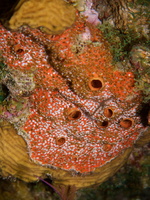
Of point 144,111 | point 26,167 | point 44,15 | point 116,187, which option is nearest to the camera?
point 44,15

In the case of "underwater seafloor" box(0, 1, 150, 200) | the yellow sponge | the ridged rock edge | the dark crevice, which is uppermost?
the yellow sponge

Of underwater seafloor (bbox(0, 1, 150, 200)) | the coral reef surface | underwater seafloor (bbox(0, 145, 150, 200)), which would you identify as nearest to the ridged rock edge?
the coral reef surface

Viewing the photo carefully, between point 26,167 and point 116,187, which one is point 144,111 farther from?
point 116,187

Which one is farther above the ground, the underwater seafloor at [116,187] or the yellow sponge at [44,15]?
the yellow sponge at [44,15]

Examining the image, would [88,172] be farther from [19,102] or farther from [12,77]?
[12,77]

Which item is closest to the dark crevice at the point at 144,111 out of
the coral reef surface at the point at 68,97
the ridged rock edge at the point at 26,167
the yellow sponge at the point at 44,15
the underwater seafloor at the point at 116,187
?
the coral reef surface at the point at 68,97

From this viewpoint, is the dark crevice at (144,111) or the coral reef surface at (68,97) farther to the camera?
the dark crevice at (144,111)

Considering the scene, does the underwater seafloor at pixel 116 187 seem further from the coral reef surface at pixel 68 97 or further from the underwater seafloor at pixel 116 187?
the coral reef surface at pixel 68 97

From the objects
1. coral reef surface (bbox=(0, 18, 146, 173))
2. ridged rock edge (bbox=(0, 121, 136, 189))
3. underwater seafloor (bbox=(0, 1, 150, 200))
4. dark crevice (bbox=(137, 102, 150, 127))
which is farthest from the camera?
underwater seafloor (bbox=(0, 1, 150, 200))

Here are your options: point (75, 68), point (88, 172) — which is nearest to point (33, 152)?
point (88, 172)

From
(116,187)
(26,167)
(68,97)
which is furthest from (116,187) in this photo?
(68,97)

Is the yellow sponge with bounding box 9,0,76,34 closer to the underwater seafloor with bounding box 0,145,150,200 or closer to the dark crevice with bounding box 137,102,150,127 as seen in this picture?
the dark crevice with bounding box 137,102,150,127

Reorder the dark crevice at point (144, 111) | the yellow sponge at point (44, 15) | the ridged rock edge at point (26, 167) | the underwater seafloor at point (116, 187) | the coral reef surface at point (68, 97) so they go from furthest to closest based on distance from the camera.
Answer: the underwater seafloor at point (116, 187)
the ridged rock edge at point (26, 167)
the dark crevice at point (144, 111)
the coral reef surface at point (68, 97)
the yellow sponge at point (44, 15)
